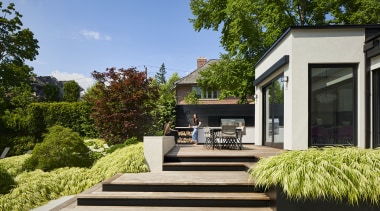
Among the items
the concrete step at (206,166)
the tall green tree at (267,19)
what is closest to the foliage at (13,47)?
the tall green tree at (267,19)

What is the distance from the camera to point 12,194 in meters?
6.07

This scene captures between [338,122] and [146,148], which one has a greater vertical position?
[338,122]

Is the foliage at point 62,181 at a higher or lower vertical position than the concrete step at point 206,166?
lower

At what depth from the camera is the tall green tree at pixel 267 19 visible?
16.7m

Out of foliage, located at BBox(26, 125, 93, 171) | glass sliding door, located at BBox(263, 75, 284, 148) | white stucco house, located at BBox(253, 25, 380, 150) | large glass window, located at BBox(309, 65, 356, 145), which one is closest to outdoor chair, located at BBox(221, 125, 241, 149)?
glass sliding door, located at BBox(263, 75, 284, 148)

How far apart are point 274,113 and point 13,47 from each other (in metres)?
23.6

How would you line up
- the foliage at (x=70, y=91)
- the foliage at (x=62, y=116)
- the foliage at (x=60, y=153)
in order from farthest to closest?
the foliage at (x=70, y=91) → the foliage at (x=62, y=116) → the foliage at (x=60, y=153)

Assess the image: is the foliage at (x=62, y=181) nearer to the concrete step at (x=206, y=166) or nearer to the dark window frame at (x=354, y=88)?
the concrete step at (x=206, y=166)

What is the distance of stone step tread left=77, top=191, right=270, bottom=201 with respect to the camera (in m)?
4.97

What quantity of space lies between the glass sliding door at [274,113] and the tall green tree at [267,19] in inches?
281

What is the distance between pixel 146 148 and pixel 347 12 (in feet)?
52.1

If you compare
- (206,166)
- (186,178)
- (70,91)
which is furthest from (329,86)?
(70,91)

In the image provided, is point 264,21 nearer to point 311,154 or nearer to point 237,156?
point 237,156

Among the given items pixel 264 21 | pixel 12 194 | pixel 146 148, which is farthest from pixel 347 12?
pixel 12 194
